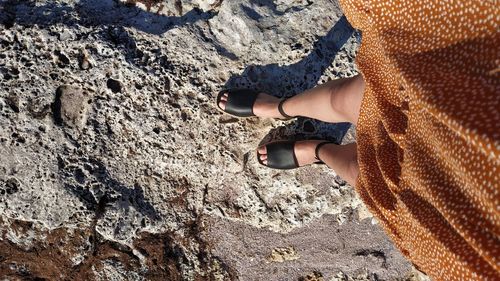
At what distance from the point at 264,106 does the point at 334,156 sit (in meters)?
0.54

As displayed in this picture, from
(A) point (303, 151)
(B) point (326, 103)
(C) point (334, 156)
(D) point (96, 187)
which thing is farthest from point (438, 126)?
(D) point (96, 187)

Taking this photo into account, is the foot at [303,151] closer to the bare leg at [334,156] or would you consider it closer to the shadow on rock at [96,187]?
the bare leg at [334,156]

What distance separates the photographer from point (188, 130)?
2908mm

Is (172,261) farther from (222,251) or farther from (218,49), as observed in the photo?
(218,49)

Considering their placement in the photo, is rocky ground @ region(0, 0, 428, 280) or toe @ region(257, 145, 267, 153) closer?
rocky ground @ region(0, 0, 428, 280)

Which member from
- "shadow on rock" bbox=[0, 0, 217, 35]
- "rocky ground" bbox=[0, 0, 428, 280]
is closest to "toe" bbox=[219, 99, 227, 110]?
"rocky ground" bbox=[0, 0, 428, 280]

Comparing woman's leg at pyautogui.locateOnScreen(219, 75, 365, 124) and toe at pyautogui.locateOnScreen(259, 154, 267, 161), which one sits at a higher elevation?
woman's leg at pyautogui.locateOnScreen(219, 75, 365, 124)

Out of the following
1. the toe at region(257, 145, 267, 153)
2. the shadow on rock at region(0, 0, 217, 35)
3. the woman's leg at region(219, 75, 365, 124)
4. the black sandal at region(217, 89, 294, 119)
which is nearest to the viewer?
the woman's leg at region(219, 75, 365, 124)

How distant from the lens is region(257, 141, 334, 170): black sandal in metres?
2.87

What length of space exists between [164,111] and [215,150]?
0.42 metres

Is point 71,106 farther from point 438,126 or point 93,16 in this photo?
point 438,126

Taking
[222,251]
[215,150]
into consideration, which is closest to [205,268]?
[222,251]

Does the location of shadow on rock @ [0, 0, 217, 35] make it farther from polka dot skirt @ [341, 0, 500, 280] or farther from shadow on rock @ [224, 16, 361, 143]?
polka dot skirt @ [341, 0, 500, 280]

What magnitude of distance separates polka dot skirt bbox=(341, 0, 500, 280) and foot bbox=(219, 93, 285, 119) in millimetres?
1022
